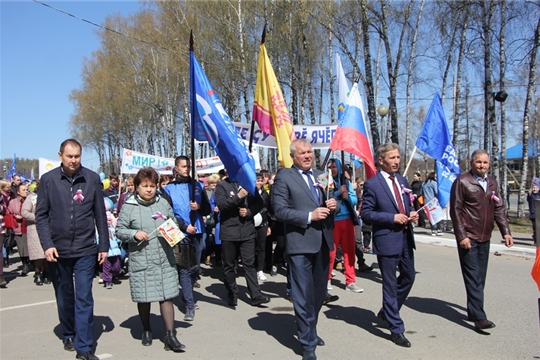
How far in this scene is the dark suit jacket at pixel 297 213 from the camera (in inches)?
181

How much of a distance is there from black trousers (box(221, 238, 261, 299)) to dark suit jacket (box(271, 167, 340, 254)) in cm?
196

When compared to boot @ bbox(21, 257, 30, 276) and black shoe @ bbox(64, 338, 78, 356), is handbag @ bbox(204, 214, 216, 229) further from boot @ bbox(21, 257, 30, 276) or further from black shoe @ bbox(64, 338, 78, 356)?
black shoe @ bbox(64, 338, 78, 356)

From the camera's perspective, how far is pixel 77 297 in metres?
4.70

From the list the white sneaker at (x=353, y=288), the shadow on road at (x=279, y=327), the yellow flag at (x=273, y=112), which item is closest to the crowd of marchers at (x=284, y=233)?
the shadow on road at (x=279, y=327)

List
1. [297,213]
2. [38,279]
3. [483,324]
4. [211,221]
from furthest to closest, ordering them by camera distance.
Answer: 1. [211,221]
2. [38,279]
3. [483,324]
4. [297,213]

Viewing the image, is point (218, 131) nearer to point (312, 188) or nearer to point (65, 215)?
point (312, 188)

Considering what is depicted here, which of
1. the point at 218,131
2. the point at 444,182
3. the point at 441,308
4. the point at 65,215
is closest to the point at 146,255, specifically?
the point at 65,215

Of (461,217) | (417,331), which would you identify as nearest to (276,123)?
Answer: (461,217)

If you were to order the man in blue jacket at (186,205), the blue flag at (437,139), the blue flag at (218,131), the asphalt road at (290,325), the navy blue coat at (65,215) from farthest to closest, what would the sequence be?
the blue flag at (437,139)
the blue flag at (218,131)
the man in blue jacket at (186,205)
the asphalt road at (290,325)
the navy blue coat at (65,215)

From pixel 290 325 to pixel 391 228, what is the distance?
1671mm

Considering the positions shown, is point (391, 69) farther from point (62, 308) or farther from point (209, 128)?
point (62, 308)

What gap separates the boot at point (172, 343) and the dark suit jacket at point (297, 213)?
1.41 meters

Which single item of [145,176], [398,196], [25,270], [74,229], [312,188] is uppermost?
[145,176]

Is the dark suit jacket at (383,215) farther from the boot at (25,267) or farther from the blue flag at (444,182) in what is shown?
the boot at (25,267)
